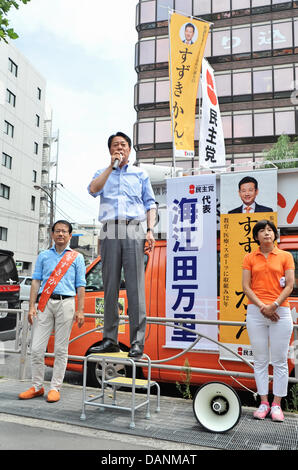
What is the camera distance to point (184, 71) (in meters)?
9.55

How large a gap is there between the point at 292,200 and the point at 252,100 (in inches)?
983

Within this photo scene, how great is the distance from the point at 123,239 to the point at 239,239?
6.04ft

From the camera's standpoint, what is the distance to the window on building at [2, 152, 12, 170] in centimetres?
3422

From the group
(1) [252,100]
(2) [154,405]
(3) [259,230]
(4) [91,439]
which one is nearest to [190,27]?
(3) [259,230]

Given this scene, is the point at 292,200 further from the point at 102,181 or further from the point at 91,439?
the point at 91,439

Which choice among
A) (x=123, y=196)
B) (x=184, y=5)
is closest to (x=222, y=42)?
(x=184, y=5)

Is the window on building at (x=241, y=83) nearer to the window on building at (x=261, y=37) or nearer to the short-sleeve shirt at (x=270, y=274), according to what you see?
the window on building at (x=261, y=37)

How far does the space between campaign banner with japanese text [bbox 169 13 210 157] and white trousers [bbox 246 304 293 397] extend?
591 centimetres

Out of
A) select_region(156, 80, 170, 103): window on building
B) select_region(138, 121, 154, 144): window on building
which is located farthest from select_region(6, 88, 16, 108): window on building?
select_region(156, 80, 170, 103): window on building

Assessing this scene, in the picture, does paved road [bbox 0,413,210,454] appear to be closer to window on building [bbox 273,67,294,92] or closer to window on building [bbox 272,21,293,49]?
window on building [bbox 273,67,294,92]

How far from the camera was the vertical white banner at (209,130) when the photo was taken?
955 centimetres

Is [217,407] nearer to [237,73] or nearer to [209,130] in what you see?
[209,130]

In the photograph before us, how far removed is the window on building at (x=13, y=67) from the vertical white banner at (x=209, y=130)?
29.8 m

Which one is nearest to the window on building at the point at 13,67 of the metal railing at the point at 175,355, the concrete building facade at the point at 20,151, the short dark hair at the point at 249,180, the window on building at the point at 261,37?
the concrete building facade at the point at 20,151
